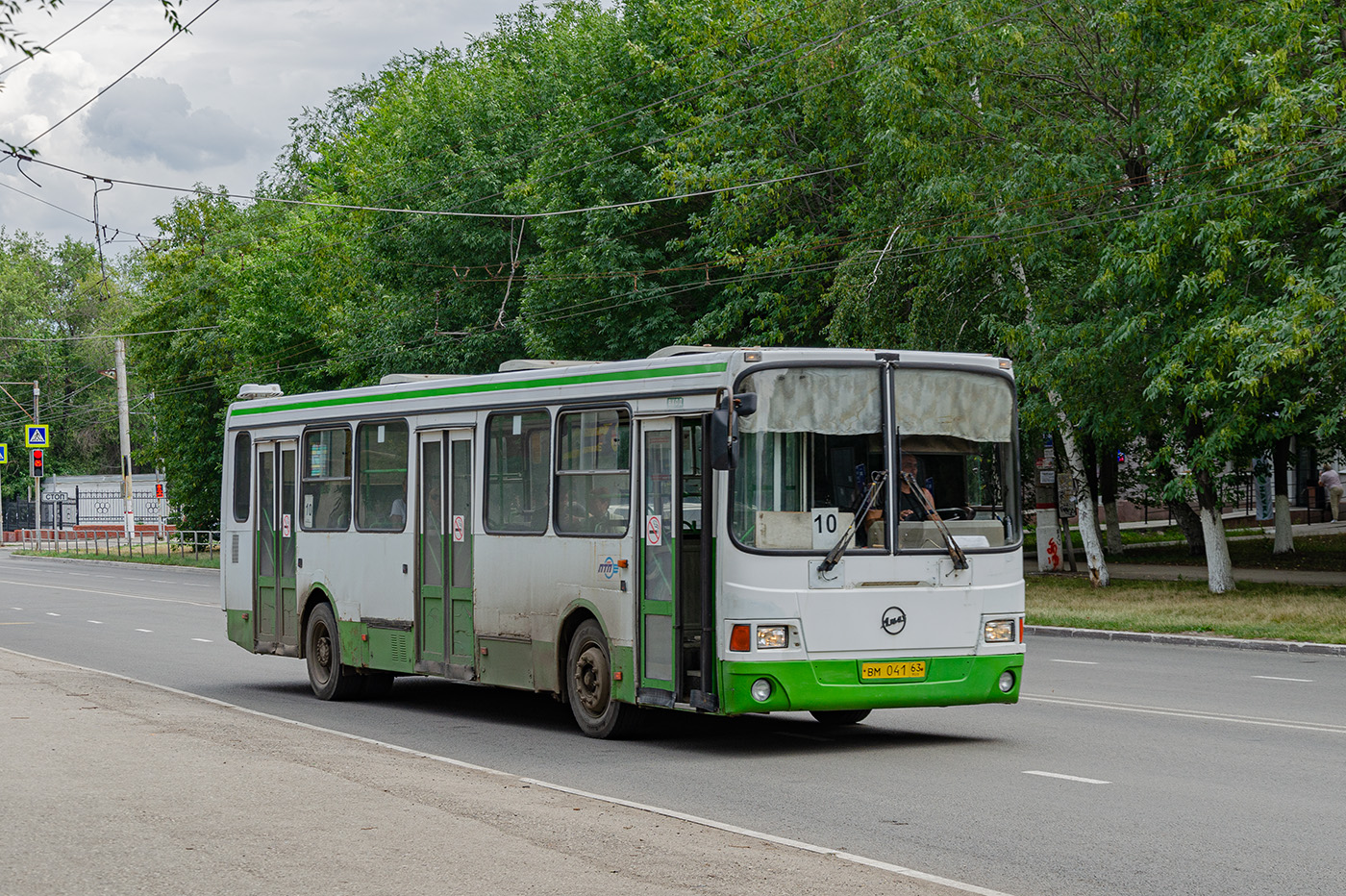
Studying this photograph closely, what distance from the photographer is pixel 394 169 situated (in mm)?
47312

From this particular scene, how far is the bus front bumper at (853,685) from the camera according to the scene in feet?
37.1

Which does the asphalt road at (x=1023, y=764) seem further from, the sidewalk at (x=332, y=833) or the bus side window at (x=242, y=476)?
the bus side window at (x=242, y=476)

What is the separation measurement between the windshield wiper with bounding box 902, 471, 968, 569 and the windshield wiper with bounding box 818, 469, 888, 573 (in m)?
0.21

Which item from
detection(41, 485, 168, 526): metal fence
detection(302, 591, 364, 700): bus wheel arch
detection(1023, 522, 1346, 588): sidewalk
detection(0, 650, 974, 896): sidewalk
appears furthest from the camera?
detection(41, 485, 168, 526): metal fence

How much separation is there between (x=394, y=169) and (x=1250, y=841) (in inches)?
1636

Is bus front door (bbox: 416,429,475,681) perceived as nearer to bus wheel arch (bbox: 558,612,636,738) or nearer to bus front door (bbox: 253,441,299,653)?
bus wheel arch (bbox: 558,612,636,738)

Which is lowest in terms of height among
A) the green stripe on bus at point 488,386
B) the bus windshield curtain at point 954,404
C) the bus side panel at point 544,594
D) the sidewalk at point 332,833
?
the sidewalk at point 332,833

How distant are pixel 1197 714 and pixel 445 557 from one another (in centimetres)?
645

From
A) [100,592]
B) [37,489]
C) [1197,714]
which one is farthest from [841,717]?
[37,489]

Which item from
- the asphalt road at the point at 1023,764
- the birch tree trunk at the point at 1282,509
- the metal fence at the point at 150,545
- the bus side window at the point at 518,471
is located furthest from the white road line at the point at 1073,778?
the metal fence at the point at 150,545

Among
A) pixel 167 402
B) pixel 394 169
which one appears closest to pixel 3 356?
pixel 167 402

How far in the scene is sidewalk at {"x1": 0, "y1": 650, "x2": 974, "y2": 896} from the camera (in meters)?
7.24

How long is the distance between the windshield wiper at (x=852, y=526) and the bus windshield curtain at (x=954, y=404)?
1.44 feet

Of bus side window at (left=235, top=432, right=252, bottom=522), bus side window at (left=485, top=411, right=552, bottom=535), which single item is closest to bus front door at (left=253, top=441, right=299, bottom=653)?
bus side window at (left=235, top=432, right=252, bottom=522)
